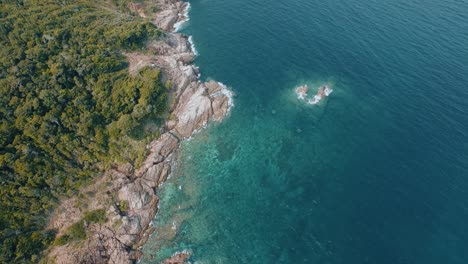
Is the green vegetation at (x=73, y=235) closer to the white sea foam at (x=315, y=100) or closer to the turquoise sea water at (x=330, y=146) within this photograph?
the turquoise sea water at (x=330, y=146)

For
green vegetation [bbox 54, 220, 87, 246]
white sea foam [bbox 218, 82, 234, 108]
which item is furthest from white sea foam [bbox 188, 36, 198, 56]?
green vegetation [bbox 54, 220, 87, 246]

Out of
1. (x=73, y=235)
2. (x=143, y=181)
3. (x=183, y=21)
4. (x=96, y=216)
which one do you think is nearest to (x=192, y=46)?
(x=183, y=21)

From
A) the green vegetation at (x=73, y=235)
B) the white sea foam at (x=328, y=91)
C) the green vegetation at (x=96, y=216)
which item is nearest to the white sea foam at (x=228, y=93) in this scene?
the white sea foam at (x=328, y=91)

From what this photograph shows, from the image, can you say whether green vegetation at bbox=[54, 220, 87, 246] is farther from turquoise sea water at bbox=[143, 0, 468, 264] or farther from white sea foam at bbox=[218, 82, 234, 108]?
white sea foam at bbox=[218, 82, 234, 108]

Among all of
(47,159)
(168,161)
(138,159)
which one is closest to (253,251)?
(168,161)

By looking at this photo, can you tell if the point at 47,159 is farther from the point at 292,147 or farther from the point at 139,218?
the point at 292,147

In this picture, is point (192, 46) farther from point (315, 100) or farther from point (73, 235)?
point (73, 235)

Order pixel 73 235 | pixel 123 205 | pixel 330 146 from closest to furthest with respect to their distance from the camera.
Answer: pixel 73 235 < pixel 123 205 < pixel 330 146

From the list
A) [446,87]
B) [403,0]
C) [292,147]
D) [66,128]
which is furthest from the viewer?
[403,0]
